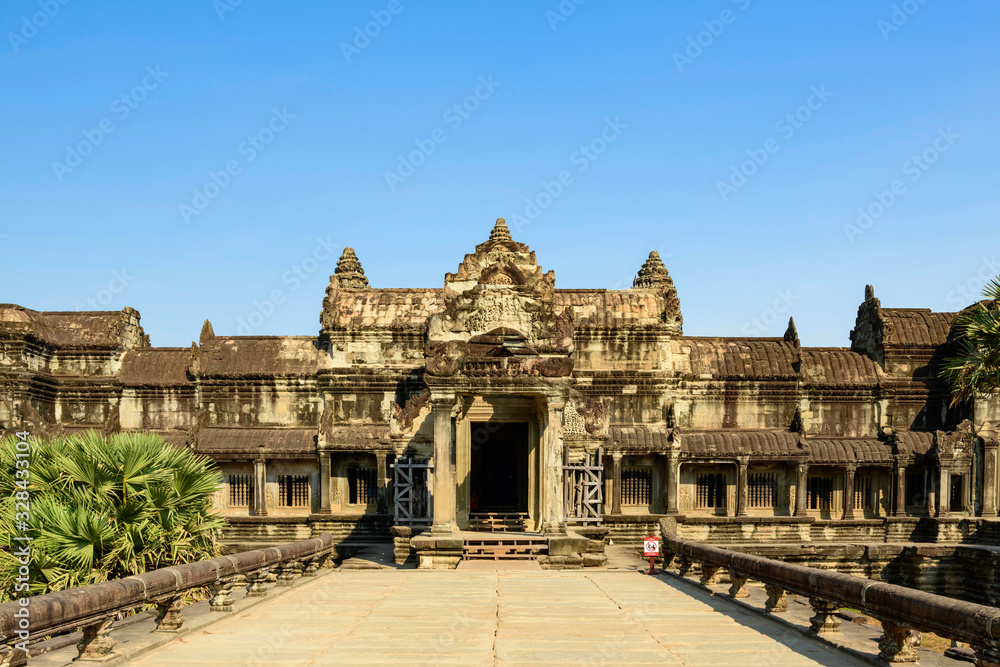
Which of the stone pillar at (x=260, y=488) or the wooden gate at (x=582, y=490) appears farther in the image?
the stone pillar at (x=260, y=488)

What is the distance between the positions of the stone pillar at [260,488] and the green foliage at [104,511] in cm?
1318

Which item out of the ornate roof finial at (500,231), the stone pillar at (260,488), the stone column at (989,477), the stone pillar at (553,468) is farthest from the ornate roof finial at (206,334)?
the stone column at (989,477)

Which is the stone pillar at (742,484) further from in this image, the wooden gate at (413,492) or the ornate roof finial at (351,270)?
the ornate roof finial at (351,270)

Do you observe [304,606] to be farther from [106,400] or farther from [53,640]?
[106,400]

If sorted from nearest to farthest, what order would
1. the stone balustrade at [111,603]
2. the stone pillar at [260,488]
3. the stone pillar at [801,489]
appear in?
the stone balustrade at [111,603], the stone pillar at [260,488], the stone pillar at [801,489]

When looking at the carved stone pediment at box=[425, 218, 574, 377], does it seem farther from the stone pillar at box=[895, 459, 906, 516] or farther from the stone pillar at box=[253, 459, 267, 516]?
the stone pillar at box=[895, 459, 906, 516]

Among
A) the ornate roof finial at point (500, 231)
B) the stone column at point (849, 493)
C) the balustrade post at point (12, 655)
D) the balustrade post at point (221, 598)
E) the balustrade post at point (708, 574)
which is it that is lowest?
the stone column at point (849, 493)

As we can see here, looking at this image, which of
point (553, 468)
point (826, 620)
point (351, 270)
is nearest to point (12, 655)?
point (826, 620)

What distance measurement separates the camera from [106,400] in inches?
1185

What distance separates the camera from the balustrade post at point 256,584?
41.1ft

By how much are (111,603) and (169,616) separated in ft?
→ 5.16

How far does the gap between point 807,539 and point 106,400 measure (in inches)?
962

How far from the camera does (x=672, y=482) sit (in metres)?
28.2

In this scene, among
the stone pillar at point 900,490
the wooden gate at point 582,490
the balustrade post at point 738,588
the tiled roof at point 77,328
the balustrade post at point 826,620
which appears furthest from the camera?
the tiled roof at point 77,328
